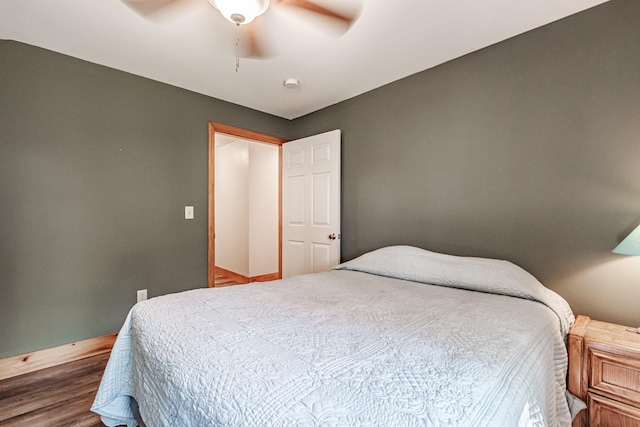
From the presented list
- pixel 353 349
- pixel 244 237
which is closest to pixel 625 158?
pixel 353 349

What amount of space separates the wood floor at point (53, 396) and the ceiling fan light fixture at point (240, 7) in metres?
2.25

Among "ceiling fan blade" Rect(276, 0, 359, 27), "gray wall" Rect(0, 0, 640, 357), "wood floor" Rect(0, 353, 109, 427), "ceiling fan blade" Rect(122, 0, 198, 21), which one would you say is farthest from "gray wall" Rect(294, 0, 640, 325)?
"wood floor" Rect(0, 353, 109, 427)

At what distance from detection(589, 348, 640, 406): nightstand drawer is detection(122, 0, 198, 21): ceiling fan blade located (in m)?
2.72

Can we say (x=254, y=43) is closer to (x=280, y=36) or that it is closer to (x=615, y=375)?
(x=280, y=36)

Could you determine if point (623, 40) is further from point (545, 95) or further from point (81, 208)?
point (81, 208)

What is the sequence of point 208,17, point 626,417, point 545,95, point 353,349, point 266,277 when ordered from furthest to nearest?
point 266,277 → point 545,95 → point 208,17 → point 626,417 → point 353,349

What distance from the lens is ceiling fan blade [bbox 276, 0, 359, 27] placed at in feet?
5.38

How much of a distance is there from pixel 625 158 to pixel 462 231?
982 millimetres

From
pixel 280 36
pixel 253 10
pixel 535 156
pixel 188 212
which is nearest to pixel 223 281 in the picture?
pixel 188 212

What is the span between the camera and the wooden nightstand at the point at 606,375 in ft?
4.24

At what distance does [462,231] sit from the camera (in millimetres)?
2291

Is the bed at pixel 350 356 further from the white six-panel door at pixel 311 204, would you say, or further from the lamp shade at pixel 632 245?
the white six-panel door at pixel 311 204

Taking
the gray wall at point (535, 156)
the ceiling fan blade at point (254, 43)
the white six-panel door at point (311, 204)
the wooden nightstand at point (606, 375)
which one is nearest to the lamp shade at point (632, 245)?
the gray wall at point (535, 156)

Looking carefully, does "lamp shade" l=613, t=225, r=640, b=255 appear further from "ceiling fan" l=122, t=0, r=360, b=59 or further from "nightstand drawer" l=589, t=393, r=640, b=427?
"ceiling fan" l=122, t=0, r=360, b=59
